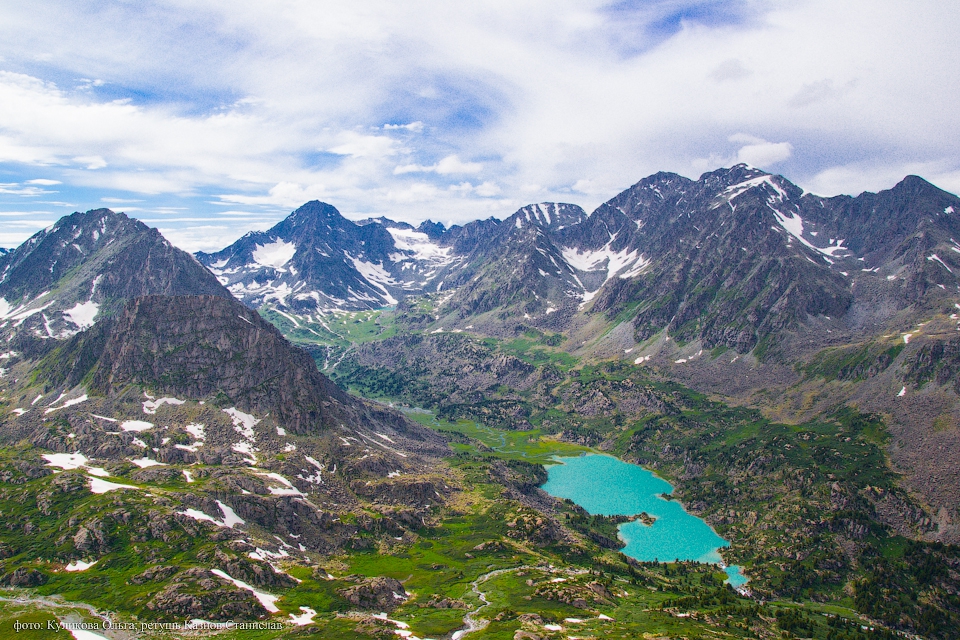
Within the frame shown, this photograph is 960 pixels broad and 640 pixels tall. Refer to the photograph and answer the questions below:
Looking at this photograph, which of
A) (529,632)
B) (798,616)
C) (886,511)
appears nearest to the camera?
(529,632)

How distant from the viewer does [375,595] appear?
128 metres

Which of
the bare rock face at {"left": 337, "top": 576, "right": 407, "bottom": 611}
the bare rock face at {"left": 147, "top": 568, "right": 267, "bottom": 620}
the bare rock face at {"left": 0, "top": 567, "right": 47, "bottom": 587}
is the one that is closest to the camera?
the bare rock face at {"left": 147, "top": 568, "right": 267, "bottom": 620}

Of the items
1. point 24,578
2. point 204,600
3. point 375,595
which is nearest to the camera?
point 204,600

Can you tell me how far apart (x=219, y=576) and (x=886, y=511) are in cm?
20479

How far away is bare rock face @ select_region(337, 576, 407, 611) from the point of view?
4936 inches

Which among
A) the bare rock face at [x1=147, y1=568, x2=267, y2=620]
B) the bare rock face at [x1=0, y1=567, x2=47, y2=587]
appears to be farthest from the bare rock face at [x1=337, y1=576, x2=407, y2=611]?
the bare rock face at [x1=0, y1=567, x2=47, y2=587]

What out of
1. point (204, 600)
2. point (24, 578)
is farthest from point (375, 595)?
point (24, 578)

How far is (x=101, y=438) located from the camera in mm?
184250

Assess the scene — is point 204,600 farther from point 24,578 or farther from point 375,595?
point 24,578

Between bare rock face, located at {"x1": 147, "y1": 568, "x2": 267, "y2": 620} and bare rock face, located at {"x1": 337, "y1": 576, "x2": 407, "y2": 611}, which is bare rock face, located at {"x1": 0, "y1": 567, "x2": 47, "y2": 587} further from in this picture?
bare rock face, located at {"x1": 337, "y1": 576, "x2": 407, "y2": 611}

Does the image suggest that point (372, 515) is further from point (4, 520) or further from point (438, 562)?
point (4, 520)

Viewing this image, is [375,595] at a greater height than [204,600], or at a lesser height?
lesser

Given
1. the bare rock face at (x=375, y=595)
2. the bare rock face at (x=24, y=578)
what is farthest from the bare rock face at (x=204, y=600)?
the bare rock face at (x=24, y=578)

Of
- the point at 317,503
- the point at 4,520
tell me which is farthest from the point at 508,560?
the point at 4,520
